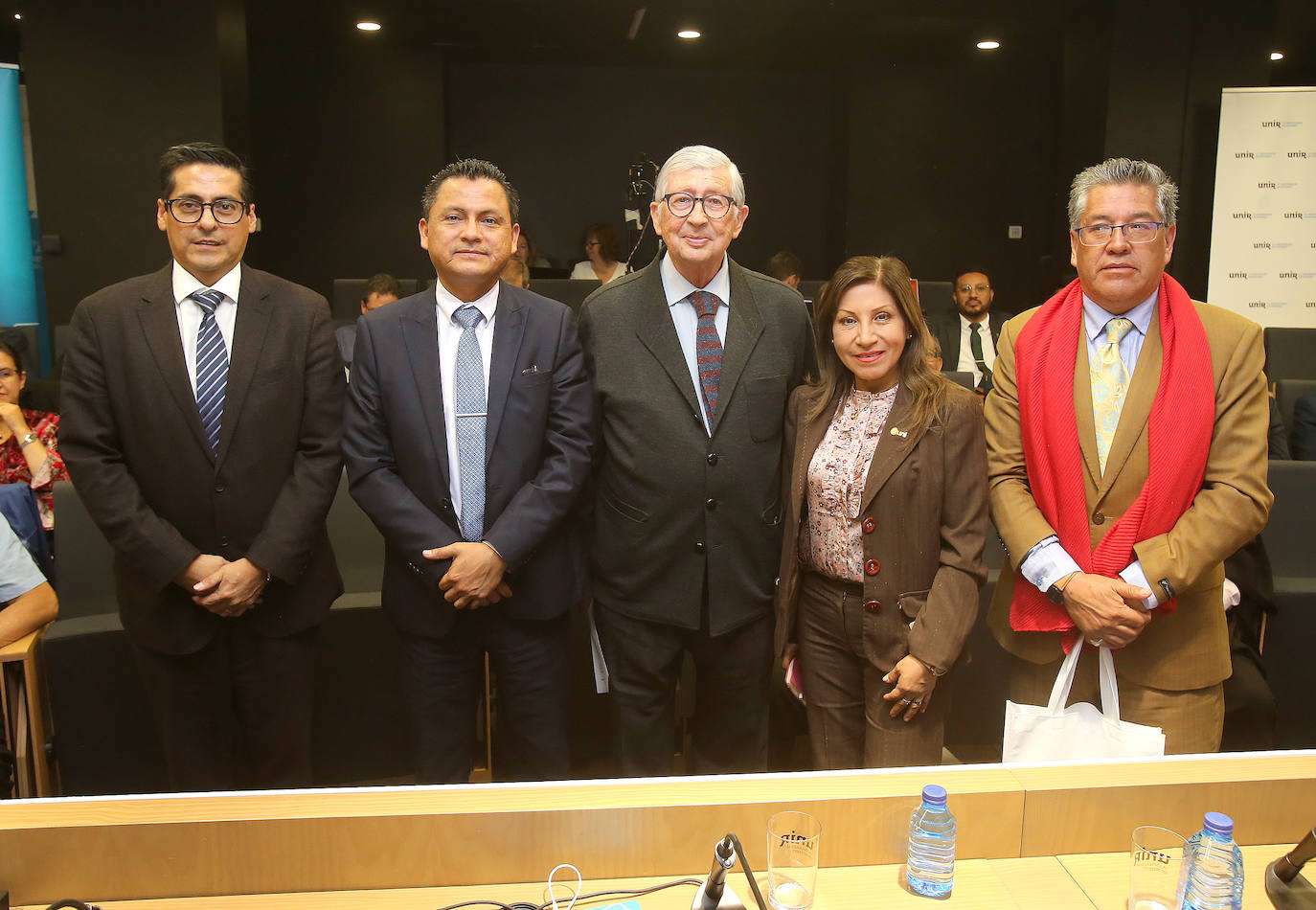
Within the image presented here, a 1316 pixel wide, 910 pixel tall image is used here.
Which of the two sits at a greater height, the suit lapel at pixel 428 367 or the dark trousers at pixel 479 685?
the suit lapel at pixel 428 367

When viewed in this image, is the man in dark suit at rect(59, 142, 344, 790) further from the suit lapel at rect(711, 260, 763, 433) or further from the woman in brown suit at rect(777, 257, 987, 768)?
the woman in brown suit at rect(777, 257, 987, 768)

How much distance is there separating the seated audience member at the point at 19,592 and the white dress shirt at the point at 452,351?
1180 millimetres

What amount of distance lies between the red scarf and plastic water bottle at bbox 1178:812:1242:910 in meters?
0.76

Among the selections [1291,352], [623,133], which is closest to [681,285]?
[1291,352]

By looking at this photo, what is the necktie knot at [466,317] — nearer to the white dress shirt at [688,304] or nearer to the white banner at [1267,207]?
the white dress shirt at [688,304]

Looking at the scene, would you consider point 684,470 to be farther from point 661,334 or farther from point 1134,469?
point 1134,469

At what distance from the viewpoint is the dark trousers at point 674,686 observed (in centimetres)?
214

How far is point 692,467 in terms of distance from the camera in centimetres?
207

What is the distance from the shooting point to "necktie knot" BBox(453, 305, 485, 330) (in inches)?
84.4

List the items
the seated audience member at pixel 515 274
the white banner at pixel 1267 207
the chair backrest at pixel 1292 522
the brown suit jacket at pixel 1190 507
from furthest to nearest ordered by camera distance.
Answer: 1. the white banner at pixel 1267 207
2. the seated audience member at pixel 515 274
3. the chair backrest at pixel 1292 522
4. the brown suit jacket at pixel 1190 507

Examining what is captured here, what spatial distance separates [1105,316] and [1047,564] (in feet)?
1.66

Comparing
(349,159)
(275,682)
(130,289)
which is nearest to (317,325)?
(130,289)

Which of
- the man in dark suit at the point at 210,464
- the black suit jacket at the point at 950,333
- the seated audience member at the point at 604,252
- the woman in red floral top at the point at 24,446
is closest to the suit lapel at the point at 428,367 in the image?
the man in dark suit at the point at 210,464

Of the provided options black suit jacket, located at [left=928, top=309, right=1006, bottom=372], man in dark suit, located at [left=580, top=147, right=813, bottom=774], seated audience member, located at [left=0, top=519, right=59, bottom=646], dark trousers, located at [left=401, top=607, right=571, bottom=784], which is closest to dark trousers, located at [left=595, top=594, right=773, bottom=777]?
man in dark suit, located at [left=580, top=147, right=813, bottom=774]
